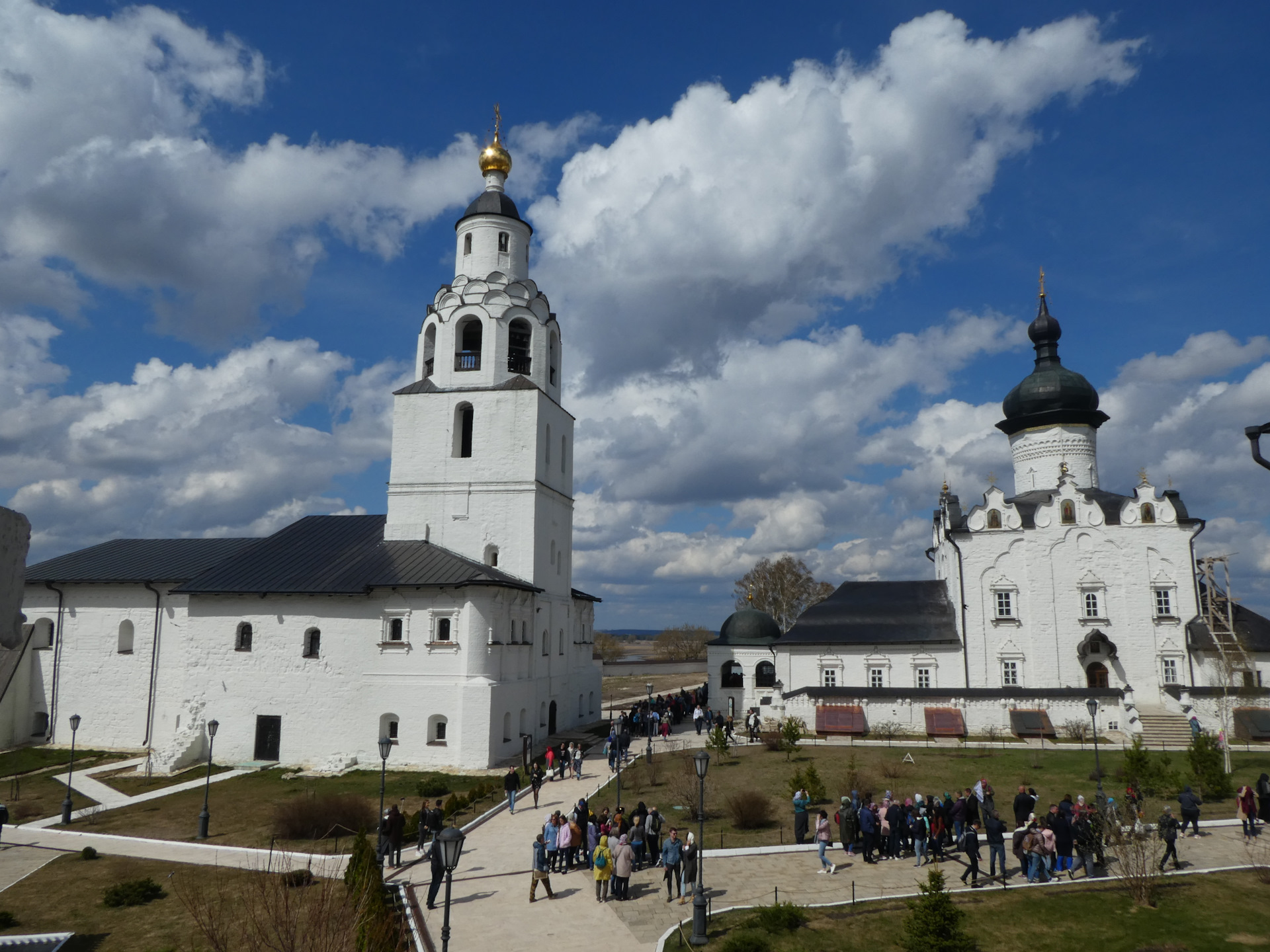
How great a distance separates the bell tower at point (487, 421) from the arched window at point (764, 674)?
1120 cm

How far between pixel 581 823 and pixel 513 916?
10.8ft

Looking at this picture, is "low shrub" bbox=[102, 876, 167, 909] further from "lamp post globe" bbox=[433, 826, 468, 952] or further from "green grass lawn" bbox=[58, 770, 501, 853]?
"lamp post globe" bbox=[433, 826, 468, 952]

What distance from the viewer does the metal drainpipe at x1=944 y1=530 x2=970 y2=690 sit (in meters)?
35.2

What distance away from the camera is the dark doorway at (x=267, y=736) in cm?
2836

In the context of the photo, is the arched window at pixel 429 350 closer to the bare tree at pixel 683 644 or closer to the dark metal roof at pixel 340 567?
the dark metal roof at pixel 340 567

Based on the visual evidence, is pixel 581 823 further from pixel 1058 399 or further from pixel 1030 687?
pixel 1058 399

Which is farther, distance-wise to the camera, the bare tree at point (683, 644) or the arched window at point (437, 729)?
the bare tree at point (683, 644)

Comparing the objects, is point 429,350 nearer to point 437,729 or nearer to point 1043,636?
point 437,729

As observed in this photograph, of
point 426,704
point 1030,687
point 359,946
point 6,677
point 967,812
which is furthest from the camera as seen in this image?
point 1030,687

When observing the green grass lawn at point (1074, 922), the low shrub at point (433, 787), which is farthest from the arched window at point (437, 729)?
the green grass lawn at point (1074, 922)

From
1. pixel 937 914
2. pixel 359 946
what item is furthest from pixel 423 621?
pixel 937 914

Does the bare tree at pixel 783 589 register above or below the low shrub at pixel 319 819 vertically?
above

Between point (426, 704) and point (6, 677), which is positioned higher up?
point (6, 677)

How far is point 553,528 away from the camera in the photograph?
3447 centimetres
